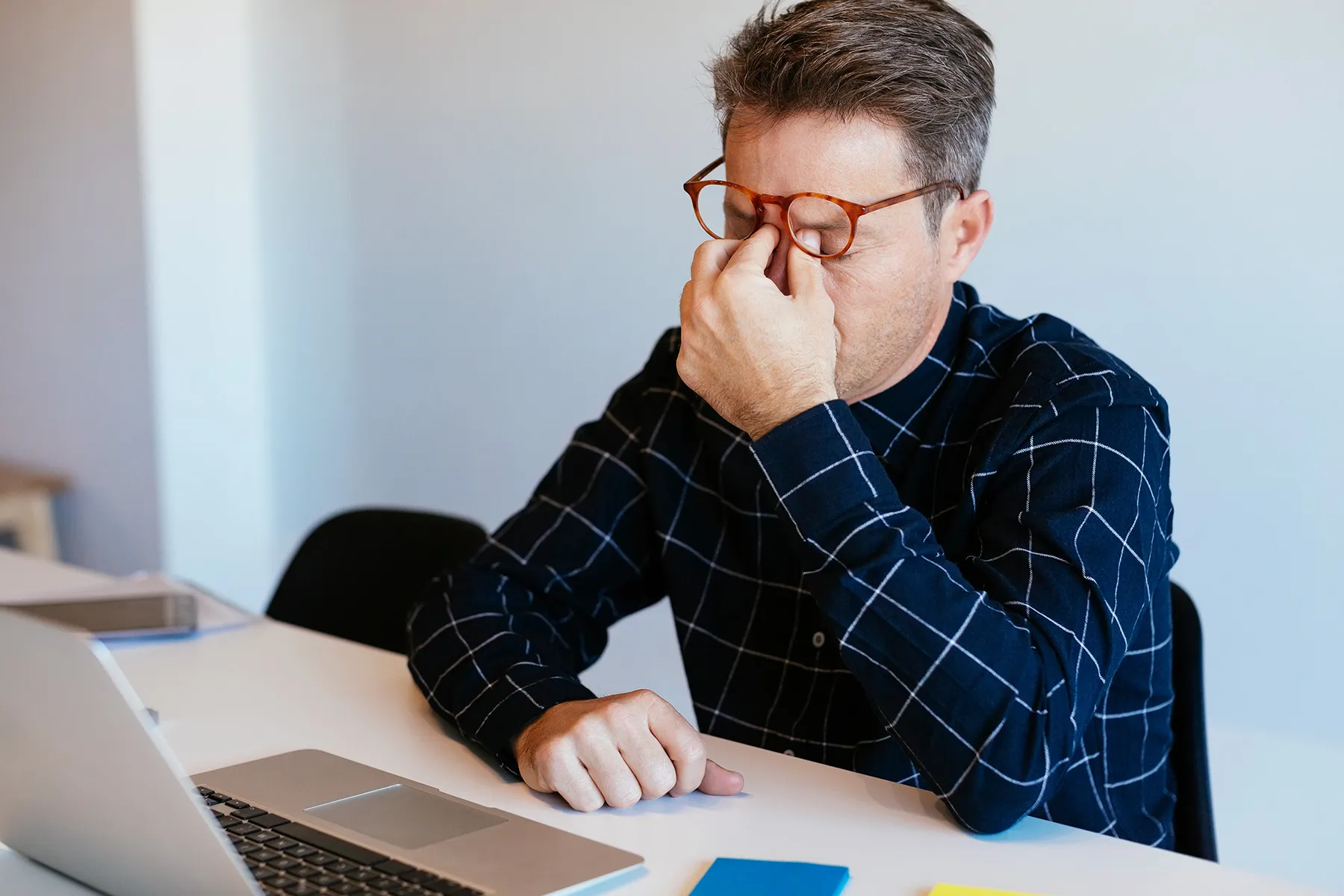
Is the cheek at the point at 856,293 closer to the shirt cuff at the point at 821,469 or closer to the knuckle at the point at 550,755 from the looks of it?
the shirt cuff at the point at 821,469

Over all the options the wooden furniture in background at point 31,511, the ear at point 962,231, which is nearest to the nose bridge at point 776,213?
the ear at point 962,231

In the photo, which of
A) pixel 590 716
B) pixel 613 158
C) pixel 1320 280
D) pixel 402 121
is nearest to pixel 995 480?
pixel 590 716

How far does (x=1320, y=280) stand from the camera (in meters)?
1.76

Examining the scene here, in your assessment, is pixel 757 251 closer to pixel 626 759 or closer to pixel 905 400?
pixel 905 400

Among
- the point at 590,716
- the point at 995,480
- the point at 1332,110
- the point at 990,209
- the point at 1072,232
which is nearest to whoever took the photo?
the point at 590,716

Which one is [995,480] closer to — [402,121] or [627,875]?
[627,875]

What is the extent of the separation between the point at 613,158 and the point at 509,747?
1604 millimetres

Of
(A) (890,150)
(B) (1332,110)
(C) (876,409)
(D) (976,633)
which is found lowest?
(D) (976,633)

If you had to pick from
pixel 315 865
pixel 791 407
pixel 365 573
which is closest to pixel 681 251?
pixel 365 573

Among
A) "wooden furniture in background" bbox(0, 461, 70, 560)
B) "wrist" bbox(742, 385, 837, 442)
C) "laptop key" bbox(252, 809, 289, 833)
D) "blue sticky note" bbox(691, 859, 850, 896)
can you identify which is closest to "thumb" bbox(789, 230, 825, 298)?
"wrist" bbox(742, 385, 837, 442)

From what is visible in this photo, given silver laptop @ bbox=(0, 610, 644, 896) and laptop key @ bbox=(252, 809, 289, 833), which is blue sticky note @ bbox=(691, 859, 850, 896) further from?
laptop key @ bbox=(252, 809, 289, 833)

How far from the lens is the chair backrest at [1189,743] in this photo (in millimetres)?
1259

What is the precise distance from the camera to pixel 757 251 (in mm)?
1147

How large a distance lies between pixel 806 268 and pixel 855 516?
10.1 inches
